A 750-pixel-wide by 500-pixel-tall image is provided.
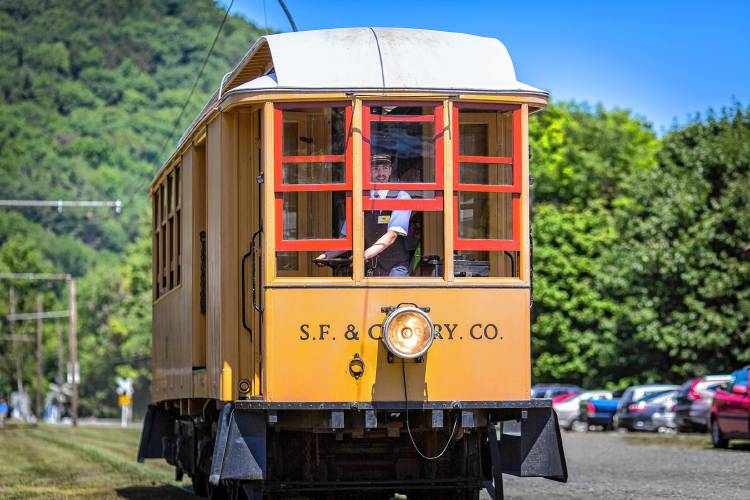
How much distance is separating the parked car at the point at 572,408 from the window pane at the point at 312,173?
39645 mm

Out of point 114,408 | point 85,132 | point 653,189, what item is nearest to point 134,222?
point 85,132

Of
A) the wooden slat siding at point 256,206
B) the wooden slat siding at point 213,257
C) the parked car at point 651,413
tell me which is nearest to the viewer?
the wooden slat siding at point 256,206

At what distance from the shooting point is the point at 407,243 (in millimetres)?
11195

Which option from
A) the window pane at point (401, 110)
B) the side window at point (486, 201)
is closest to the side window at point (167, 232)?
the window pane at point (401, 110)

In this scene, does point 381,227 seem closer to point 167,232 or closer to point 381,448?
point 381,448

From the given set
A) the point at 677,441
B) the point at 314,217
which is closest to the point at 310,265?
the point at 314,217

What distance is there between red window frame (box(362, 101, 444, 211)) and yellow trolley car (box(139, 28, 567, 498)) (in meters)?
0.01

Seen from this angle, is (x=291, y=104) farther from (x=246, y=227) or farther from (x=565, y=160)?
(x=565, y=160)

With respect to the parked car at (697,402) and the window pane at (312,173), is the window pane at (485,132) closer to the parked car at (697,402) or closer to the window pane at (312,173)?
the window pane at (312,173)

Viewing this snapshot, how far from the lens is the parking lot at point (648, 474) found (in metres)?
17.2

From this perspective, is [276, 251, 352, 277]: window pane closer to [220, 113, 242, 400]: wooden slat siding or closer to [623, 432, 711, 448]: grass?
[220, 113, 242, 400]: wooden slat siding

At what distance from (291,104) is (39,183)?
521 feet

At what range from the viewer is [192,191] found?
548 inches

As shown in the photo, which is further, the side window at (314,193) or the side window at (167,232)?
the side window at (167,232)
